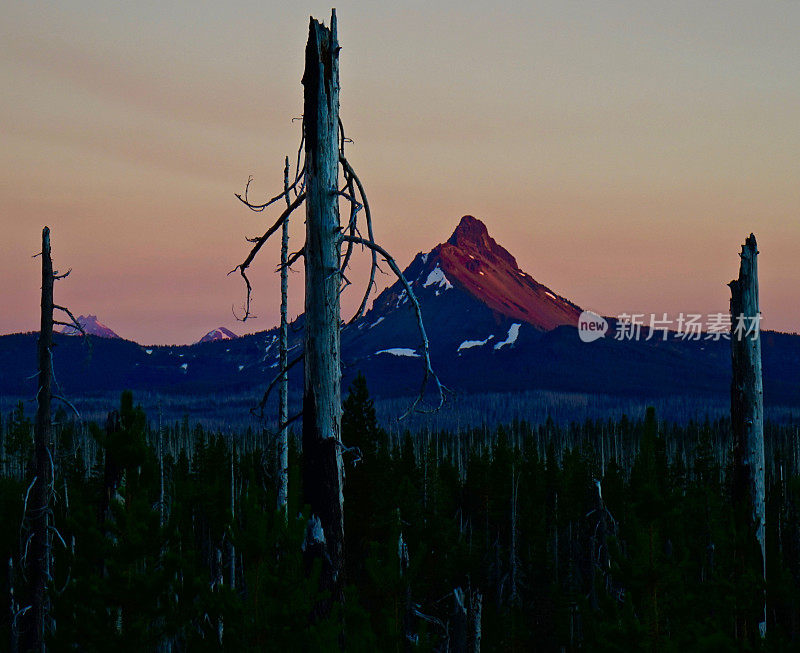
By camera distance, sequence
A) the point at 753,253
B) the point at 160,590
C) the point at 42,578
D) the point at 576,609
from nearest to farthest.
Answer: the point at 753,253
the point at 160,590
the point at 42,578
the point at 576,609

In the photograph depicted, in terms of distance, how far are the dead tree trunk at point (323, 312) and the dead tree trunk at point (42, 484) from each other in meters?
7.16

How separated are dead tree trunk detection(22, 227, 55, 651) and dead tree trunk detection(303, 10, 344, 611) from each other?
716 centimetres

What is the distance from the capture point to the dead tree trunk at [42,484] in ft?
45.5

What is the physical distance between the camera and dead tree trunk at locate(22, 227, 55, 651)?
13875mm

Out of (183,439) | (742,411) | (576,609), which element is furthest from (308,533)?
(183,439)

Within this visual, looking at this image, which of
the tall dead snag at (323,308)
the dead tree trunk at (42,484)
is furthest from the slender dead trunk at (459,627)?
the dead tree trunk at (42,484)

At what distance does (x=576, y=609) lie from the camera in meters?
42.1

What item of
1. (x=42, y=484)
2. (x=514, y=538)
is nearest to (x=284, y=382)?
(x=42, y=484)

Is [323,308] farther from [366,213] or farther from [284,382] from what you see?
[284,382]

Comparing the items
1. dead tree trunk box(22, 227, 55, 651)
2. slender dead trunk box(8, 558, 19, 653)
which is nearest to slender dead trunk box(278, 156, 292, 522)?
dead tree trunk box(22, 227, 55, 651)

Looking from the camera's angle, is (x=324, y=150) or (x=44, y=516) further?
(x=44, y=516)

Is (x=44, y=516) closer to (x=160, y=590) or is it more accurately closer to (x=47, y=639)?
(x=47, y=639)

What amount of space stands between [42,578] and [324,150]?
29.6 ft

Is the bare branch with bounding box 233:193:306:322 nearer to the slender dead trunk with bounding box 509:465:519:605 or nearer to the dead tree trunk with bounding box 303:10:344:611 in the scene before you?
the dead tree trunk with bounding box 303:10:344:611
